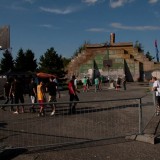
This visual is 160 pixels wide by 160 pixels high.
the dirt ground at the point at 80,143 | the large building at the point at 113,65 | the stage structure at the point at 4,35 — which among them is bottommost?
the dirt ground at the point at 80,143

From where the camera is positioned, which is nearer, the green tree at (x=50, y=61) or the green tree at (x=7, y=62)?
the green tree at (x=50, y=61)

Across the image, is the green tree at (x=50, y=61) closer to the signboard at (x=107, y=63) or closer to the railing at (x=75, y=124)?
the signboard at (x=107, y=63)

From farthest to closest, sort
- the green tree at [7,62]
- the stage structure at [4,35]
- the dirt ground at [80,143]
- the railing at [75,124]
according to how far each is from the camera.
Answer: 1. the green tree at [7,62]
2. the stage structure at [4,35]
3. the railing at [75,124]
4. the dirt ground at [80,143]

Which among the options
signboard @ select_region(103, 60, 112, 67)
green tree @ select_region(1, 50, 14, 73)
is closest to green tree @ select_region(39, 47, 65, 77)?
green tree @ select_region(1, 50, 14, 73)

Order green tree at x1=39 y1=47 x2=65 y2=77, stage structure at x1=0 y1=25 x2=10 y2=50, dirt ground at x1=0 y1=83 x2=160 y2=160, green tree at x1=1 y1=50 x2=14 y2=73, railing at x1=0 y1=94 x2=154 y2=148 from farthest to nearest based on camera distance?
green tree at x1=1 y1=50 x2=14 y2=73, green tree at x1=39 y1=47 x2=65 y2=77, stage structure at x1=0 y1=25 x2=10 y2=50, railing at x1=0 y1=94 x2=154 y2=148, dirt ground at x1=0 y1=83 x2=160 y2=160

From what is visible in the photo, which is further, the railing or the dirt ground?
the railing

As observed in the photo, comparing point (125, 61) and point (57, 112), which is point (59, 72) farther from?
point (57, 112)

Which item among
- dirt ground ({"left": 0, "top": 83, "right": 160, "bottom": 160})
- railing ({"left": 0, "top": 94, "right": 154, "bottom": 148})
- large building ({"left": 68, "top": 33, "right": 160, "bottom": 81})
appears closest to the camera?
dirt ground ({"left": 0, "top": 83, "right": 160, "bottom": 160})

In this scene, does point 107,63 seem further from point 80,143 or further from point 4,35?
point 80,143

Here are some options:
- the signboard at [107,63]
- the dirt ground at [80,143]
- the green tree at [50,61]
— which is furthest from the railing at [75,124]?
the signboard at [107,63]

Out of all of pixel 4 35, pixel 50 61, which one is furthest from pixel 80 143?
pixel 50 61

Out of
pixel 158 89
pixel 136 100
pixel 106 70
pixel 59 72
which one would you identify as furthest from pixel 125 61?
pixel 136 100

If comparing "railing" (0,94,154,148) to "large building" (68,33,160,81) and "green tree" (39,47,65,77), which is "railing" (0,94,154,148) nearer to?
"green tree" (39,47,65,77)

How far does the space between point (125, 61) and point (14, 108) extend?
216 feet
